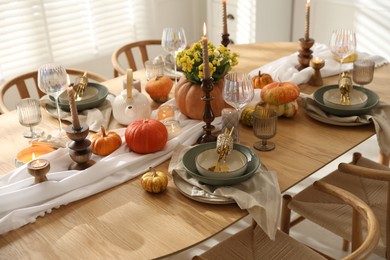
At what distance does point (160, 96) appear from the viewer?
6.85 ft

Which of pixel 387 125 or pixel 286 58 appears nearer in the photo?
pixel 387 125

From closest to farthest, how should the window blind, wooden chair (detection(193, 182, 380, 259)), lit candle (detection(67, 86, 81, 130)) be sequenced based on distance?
lit candle (detection(67, 86, 81, 130)) < wooden chair (detection(193, 182, 380, 259)) < the window blind

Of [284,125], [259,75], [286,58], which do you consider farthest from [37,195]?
[286,58]

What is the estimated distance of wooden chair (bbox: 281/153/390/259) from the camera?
1.71 meters

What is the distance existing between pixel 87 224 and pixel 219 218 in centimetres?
36

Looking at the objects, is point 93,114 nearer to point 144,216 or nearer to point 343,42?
point 144,216

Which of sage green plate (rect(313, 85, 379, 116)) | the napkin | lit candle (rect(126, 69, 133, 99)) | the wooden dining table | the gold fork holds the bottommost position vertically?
the wooden dining table

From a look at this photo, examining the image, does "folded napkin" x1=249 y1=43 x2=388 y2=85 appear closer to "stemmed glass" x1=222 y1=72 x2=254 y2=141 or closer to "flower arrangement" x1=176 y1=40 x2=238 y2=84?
"flower arrangement" x1=176 y1=40 x2=238 y2=84

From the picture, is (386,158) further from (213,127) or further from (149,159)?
(149,159)

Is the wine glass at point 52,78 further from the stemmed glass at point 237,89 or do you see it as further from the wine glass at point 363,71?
the wine glass at point 363,71

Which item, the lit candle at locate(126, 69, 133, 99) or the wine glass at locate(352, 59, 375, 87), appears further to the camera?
the wine glass at locate(352, 59, 375, 87)

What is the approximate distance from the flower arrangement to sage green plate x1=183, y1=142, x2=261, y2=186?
11.5 inches

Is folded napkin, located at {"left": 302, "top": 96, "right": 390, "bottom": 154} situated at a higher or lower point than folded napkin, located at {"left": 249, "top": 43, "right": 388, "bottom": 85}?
lower

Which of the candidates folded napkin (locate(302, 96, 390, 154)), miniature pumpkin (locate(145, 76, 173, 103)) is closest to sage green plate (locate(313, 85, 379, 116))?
folded napkin (locate(302, 96, 390, 154))
